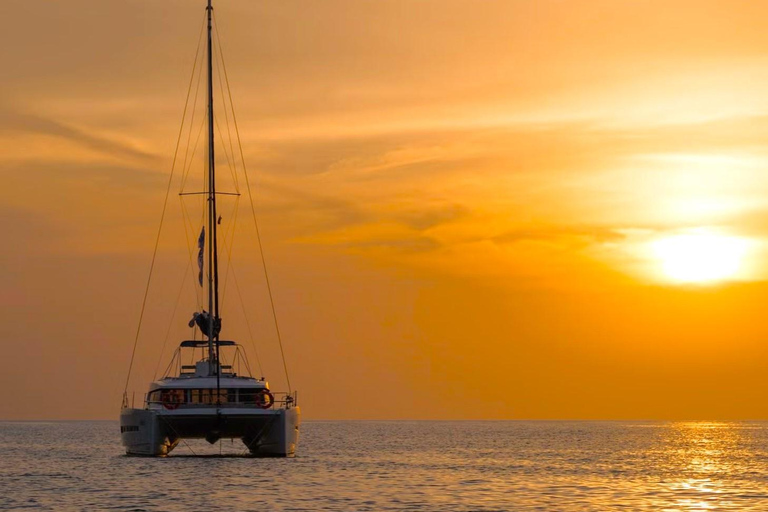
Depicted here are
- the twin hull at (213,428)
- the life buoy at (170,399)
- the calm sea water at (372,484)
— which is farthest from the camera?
the life buoy at (170,399)

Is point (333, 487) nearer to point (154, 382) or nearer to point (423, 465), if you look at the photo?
point (154, 382)

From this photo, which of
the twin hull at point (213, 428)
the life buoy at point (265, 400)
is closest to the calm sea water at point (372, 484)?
the twin hull at point (213, 428)

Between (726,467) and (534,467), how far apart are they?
48.0ft

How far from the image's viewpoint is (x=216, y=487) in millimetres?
55188

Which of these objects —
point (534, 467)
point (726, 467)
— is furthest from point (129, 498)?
point (726, 467)

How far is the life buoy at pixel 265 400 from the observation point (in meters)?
65.7

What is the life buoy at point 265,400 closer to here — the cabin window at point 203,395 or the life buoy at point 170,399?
the cabin window at point 203,395

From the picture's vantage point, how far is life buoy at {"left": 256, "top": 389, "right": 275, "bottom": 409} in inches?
2586

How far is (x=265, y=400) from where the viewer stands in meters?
65.9

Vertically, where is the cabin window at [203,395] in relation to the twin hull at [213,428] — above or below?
above

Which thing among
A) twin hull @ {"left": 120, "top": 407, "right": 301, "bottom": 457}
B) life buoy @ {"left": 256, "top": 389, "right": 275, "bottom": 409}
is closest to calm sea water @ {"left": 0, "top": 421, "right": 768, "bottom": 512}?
twin hull @ {"left": 120, "top": 407, "right": 301, "bottom": 457}

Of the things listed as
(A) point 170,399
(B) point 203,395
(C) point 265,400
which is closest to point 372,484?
(C) point 265,400

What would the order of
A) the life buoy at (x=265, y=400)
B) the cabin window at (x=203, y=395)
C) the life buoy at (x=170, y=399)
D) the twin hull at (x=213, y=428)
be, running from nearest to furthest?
the twin hull at (x=213, y=428)
the life buoy at (x=170, y=399)
the cabin window at (x=203, y=395)
the life buoy at (x=265, y=400)

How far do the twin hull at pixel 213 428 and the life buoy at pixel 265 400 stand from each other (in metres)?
0.79
